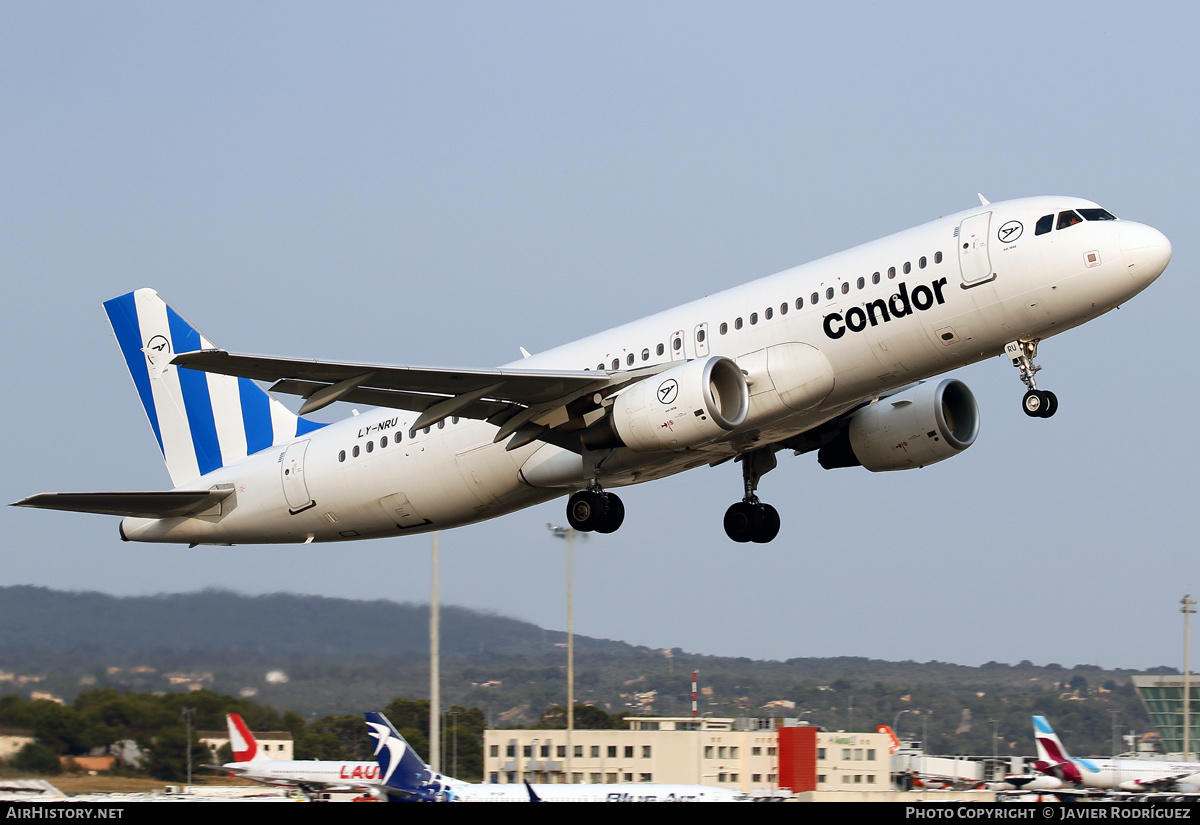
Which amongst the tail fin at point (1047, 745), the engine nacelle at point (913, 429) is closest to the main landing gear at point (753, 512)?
the engine nacelle at point (913, 429)

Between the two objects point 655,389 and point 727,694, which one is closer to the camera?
point 655,389

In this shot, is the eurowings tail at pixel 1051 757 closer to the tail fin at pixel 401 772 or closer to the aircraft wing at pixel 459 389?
the tail fin at pixel 401 772

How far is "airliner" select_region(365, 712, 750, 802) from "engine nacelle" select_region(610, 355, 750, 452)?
7.92 meters

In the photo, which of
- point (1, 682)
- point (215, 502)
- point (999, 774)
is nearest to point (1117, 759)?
point (999, 774)

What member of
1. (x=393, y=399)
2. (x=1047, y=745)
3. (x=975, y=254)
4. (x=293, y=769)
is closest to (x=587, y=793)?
(x=293, y=769)

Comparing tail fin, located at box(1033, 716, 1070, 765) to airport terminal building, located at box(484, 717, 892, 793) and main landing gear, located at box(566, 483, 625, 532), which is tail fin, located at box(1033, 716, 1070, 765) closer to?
airport terminal building, located at box(484, 717, 892, 793)

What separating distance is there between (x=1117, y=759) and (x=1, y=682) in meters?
29.4

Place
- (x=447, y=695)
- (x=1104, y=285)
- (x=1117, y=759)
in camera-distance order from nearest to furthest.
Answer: (x=1104, y=285) < (x=447, y=695) < (x=1117, y=759)

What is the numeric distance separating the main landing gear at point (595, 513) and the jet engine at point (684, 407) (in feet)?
6.94

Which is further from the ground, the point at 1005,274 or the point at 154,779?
the point at 1005,274

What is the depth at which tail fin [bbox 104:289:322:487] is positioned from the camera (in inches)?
1179

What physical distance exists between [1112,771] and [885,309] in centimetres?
2020

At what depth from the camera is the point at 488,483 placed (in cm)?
2584

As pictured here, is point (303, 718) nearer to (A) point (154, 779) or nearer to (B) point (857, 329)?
(A) point (154, 779)
